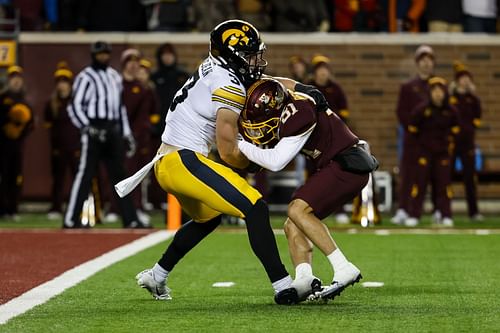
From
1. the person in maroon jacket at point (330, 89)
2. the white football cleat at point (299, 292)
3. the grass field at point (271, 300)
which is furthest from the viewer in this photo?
the person in maroon jacket at point (330, 89)

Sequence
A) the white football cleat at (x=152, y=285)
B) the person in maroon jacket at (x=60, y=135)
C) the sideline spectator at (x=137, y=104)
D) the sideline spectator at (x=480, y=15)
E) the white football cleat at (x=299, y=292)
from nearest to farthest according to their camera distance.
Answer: the white football cleat at (x=299, y=292)
the white football cleat at (x=152, y=285)
the sideline spectator at (x=137, y=104)
the person in maroon jacket at (x=60, y=135)
the sideline spectator at (x=480, y=15)

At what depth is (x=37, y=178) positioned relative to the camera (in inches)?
833

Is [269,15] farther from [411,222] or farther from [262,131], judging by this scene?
[262,131]

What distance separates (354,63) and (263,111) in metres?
13.1

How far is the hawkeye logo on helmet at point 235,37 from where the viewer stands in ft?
27.3

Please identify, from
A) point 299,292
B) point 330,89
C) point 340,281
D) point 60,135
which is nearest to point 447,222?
point 330,89

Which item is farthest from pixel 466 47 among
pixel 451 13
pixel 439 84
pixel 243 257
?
pixel 243 257

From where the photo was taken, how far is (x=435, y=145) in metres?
17.1

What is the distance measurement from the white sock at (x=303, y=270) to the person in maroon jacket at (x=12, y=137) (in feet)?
35.8

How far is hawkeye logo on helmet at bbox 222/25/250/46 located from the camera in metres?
8.31

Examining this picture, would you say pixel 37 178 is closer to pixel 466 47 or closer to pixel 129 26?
pixel 129 26

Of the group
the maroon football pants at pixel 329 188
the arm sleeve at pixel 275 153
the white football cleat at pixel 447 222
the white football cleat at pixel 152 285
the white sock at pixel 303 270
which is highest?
the arm sleeve at pixel 275 153

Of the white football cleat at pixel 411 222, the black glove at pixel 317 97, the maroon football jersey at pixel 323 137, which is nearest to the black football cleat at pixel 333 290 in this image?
the maroon football jersey at pixel 323 137

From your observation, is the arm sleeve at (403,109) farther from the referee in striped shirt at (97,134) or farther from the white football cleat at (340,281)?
the white football cleat at (340,281)
